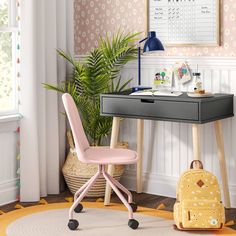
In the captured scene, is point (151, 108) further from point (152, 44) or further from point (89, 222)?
point (89, 222)

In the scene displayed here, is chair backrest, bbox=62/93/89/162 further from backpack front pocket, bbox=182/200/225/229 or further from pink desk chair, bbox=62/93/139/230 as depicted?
backpack front pocket, bbox=182/200/225/229

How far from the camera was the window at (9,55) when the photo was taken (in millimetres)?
4438

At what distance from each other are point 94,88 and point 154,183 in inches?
35.5

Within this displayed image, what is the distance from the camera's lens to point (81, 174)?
455 cm

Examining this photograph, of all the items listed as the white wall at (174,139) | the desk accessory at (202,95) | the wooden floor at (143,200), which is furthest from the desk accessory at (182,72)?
the wooden floor at (143,200)

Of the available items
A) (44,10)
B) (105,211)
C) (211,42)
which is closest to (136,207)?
(105,211)

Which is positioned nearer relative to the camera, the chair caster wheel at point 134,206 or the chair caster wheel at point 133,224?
the chair caster wheel at point 133,224

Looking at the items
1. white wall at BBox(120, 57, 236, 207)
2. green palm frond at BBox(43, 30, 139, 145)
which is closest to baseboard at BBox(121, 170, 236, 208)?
white wall at BBox(120, 57, 236, 207)

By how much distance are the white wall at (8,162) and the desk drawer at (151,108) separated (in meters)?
0.74

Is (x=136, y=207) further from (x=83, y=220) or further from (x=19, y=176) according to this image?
(x=19, y=176)

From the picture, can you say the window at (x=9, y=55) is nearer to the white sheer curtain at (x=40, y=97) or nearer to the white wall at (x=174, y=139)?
the white sheer curtain at (x=40, y=97)

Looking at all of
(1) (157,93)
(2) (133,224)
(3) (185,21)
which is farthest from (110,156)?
(3) (185,21)

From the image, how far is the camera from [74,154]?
4629 millimetres

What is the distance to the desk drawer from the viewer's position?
3.86 metres
